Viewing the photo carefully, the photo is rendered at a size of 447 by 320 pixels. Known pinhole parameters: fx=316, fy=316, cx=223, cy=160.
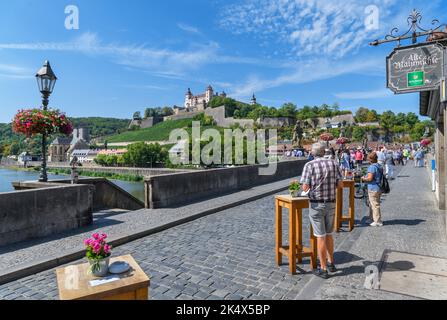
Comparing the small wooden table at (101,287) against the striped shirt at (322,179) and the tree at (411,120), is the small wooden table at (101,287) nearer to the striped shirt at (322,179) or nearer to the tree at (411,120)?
the striped shirt at (322,179)

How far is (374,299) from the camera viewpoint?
155 inches

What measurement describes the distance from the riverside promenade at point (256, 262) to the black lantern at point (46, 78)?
5345 millimetres

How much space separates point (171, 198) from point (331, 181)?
7.20 metres

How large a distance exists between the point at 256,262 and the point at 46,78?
799 cm

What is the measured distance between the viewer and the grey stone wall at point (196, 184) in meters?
10.4

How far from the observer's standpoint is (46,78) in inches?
362

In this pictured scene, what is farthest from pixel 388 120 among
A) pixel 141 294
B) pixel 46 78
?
pixel 141 294

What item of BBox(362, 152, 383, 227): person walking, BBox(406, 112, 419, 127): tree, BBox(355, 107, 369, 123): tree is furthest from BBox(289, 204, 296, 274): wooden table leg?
BBox(406, 112, 419, 127): tree

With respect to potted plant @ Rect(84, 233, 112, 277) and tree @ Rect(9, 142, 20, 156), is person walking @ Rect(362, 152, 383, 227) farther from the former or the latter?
tree @ Rect(9, 142, 20, 156)

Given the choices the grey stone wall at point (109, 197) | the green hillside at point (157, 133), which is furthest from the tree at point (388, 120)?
the grey stone wall at point (109, 197)

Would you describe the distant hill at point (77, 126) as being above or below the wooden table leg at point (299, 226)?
above

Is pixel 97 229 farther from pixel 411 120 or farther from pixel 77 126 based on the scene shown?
pixel 411 120

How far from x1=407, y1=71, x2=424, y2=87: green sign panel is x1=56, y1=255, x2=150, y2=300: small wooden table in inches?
222
